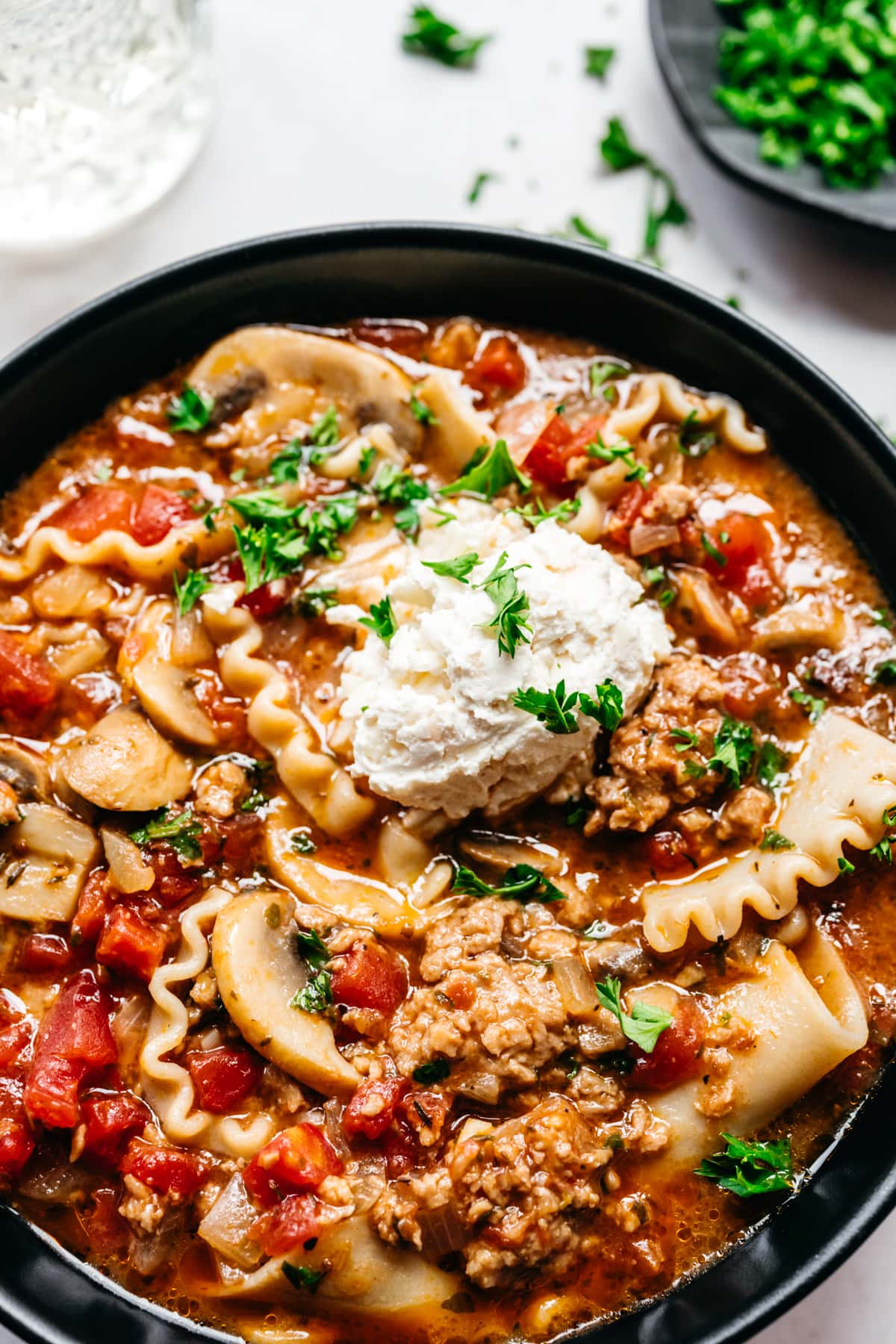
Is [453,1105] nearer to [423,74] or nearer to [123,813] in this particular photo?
[123,813]

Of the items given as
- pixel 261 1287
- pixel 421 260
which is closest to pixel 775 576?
pixel 421 260

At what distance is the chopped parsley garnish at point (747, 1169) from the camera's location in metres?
5.06

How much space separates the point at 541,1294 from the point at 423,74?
5935mm

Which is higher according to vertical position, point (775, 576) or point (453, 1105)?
point (775, 576)

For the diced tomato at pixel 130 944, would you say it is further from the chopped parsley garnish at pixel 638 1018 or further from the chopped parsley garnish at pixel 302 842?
the chopped parsley garnish at pixel 638 1018

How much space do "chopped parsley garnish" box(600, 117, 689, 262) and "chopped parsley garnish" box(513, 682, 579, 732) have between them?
279 cm

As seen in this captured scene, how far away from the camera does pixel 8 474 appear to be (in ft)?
19.5

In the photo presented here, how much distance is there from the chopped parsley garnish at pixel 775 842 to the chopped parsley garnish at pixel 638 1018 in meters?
0.82

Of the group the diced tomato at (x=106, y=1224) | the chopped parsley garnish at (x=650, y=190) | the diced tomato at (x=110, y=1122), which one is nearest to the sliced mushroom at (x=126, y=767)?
the diced tomato at (x=110, y=1122)

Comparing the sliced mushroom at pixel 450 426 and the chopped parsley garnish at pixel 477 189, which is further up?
the chopped parsley garnish at pixel 477 189

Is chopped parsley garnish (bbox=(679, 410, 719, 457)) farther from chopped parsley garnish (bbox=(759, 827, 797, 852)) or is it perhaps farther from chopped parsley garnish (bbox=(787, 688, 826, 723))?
chopped parsley garnish (bbox=(759, 827, 797, 852))

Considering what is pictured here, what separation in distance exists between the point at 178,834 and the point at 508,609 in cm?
166

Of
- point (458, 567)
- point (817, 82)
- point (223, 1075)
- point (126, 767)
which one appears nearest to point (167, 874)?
point (126, 767)

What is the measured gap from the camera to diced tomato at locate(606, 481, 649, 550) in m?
5.72
